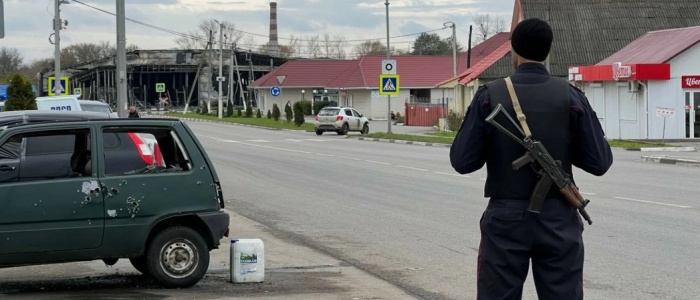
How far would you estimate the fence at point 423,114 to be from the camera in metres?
68.9

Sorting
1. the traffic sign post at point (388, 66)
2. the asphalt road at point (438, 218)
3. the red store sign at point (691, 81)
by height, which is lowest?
the asphalt road at point (438, 218)

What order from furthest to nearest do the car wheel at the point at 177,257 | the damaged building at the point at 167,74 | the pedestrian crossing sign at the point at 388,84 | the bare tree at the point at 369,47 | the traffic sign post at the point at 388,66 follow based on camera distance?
the bare tree at the point at 369,47 < the damaged building at the point at 167,74 < the traffic sign post at the point at 388,66 < the pedestrian crossing sign at the point at 388,84 < the car wheel at the point at 177,257

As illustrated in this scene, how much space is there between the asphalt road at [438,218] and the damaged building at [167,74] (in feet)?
282

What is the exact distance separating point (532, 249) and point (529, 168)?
369mm

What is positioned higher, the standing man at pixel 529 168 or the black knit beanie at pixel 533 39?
the black knit beanie at pixel 533 39

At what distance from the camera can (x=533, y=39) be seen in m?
5.06

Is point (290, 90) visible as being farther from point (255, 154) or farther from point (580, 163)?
point (580, 163)

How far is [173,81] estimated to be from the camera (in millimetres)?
124500

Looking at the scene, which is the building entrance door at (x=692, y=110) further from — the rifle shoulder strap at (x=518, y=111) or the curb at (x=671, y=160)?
the rifle shoulder strap at (x=518, y=111)

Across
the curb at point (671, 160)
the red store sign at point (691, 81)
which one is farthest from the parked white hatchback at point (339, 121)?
the curb at point (671, 160)

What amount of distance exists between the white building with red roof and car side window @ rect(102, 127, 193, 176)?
32.8 m

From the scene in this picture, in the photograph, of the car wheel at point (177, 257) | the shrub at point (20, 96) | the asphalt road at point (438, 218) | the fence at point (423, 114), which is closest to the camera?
the car wheel at point (177, 257)

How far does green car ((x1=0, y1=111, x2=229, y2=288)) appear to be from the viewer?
8.76m

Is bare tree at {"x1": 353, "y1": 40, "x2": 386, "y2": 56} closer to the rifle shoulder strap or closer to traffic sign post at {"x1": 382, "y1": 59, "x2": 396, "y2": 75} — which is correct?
traffic sign post at {"x1": 382, "y1": 59, "x2": 396, "y2": 75}
